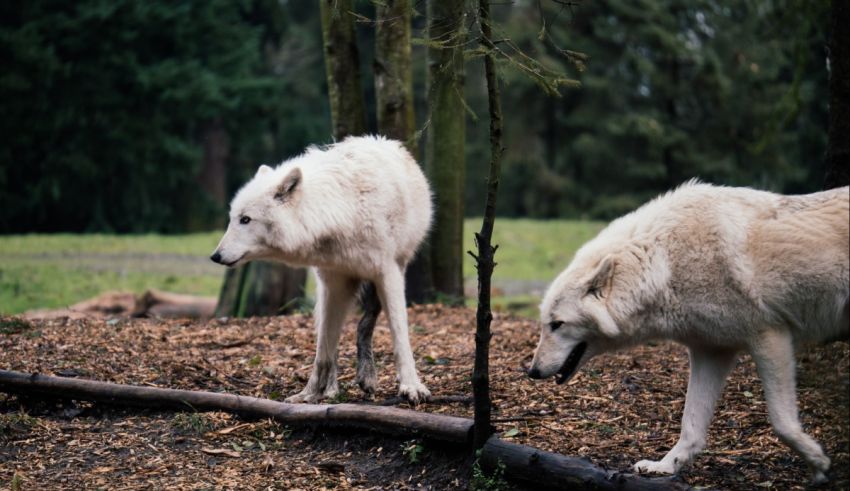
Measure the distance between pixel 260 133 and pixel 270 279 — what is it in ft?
68.3

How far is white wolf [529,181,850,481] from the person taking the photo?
15.6 ft

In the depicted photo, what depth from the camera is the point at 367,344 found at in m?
7.37

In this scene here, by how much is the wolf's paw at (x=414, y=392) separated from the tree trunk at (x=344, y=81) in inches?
174

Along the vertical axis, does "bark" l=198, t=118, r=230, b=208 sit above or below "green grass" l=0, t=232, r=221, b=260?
above

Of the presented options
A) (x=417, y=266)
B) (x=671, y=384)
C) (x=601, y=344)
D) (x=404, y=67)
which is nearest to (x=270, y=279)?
(x=417, y=266)

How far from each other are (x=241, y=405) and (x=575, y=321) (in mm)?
2699

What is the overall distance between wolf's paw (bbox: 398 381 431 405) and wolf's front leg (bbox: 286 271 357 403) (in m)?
0.70

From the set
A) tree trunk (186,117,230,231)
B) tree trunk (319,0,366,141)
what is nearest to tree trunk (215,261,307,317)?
tree trunk (319,0,366,141)

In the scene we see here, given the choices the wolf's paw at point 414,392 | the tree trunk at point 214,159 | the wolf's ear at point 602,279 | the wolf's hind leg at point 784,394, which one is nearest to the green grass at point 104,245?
the tree trunk at point 214,159

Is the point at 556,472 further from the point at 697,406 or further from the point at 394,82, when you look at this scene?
the point at 394,82

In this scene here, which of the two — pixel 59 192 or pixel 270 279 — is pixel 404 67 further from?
pixel 59 192

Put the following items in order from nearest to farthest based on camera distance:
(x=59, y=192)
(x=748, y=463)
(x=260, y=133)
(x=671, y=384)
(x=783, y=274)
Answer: (x=783, y=274), (x=748, y=463), (x=671, y=384), (x=59, y=192), (x=260, y=133)

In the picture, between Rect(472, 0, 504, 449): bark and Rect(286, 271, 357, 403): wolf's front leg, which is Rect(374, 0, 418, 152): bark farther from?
Rect(472, 0, 504, 449): bark

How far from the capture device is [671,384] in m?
7.06
